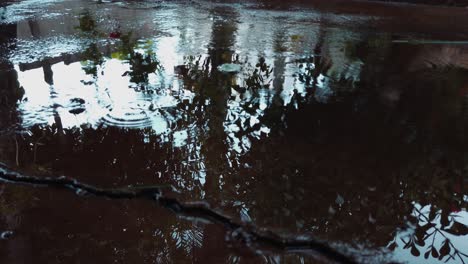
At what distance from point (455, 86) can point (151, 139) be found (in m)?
2.44

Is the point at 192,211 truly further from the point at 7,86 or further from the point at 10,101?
the point at 7,86

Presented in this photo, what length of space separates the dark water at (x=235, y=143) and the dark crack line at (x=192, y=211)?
0.03 meters

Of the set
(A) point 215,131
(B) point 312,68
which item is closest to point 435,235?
(A) point 215,131

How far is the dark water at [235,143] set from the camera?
148 centimetres

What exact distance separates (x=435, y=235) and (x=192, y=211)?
99 centimetres

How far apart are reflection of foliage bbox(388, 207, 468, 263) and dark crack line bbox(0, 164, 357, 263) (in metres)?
0.29

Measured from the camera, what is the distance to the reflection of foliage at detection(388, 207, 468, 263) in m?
1.44

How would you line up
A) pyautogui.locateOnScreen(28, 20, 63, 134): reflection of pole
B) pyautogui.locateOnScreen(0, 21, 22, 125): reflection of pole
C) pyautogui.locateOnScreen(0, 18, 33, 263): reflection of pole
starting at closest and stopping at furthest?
1. pyautogui.locateOnScreen(0, 18, 33, 263): reflection of pole
2. pyautogui.locateOnScreen(28, 20, 63, 134): reflection of pole
3. pyautogui.locateOnScreen(0, 21, 22, 125): reflection of pole

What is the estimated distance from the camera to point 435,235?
60.0 inches

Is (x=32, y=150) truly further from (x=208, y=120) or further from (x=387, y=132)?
(x=387, y=132)

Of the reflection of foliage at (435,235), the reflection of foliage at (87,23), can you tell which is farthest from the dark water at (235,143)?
the reflection of foliage at (87,23)

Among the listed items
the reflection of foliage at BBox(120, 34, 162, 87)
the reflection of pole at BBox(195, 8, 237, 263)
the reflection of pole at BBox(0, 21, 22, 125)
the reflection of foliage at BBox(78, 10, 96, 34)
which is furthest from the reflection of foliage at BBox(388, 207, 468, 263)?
the reflection of foliage at BBox(78, 10, 96, 34)

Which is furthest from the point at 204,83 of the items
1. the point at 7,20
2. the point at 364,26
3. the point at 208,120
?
the point at 7,20

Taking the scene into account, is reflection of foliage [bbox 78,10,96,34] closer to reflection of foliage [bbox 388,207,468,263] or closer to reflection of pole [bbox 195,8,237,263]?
reflection of pole [bbox 195,8,237,263]
